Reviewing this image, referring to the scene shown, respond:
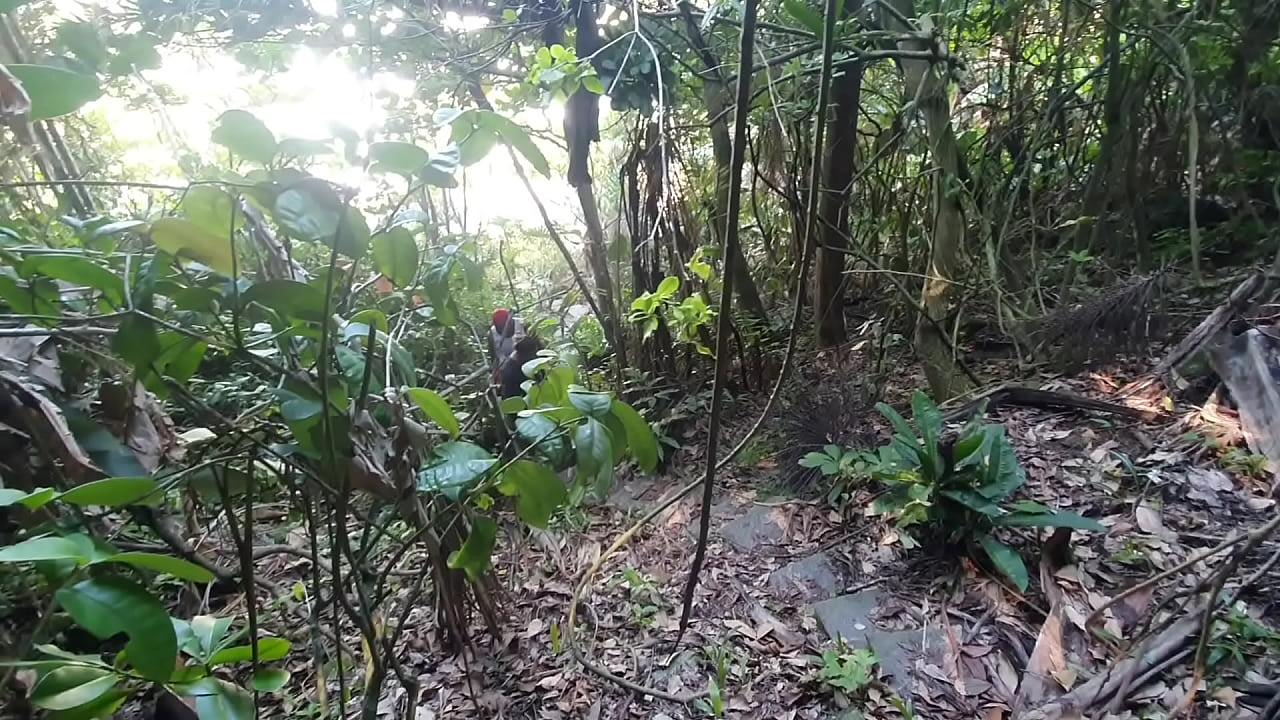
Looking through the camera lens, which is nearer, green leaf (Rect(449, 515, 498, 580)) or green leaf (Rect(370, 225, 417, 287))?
green leaf (Rect(370, 225, 417, 287))

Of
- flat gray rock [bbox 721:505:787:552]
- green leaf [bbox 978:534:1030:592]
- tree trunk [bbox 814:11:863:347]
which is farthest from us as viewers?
tree trunk [bbox 814:11:863:347]

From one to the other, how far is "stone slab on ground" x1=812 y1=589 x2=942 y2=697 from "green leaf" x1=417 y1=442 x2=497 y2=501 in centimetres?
112

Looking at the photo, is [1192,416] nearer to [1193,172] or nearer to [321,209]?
[1193,172]

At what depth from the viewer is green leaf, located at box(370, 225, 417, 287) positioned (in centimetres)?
88

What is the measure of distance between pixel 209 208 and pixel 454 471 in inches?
17.3

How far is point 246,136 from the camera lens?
72cm

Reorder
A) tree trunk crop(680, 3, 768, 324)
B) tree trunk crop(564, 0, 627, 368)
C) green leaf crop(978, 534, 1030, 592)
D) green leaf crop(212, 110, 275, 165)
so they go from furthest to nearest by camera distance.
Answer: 1. tree trunk crop(680, 3, 768, 324)
2. tree trunk crop(564, 0, 627, 368)
3. green leaf crop(978, 534, 1030, 592)
4. green leaf crop(212, 110, 275, 165)

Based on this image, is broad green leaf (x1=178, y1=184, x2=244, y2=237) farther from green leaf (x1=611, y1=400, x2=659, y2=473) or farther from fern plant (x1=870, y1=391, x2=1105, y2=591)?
fern plant (x1=870, y1=391, x2=1105, y2=591)

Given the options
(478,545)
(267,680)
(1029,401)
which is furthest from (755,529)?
(267,680)

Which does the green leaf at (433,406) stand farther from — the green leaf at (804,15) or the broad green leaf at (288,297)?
the green leaf at (804,15)

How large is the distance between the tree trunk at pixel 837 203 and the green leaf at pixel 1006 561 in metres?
1.23

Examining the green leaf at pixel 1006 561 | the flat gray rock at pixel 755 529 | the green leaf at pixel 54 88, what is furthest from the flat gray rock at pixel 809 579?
the green leaf at pixel 54 88

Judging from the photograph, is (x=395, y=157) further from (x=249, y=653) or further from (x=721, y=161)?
(x=721, y=161)

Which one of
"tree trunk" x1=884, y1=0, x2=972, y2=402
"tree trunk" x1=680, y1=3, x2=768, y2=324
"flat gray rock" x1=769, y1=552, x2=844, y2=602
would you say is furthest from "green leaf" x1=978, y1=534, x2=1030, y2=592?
"tree trunk" x1=680, y1=3, x2=768, y2=324
